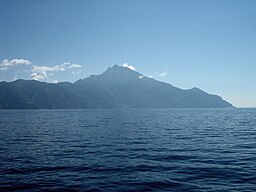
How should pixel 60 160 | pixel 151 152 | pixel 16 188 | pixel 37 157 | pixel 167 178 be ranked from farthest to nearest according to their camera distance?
Result: pixel 151 152, pixel 37 157, pixel 60 160, pixel 167 178, pixel 16 188

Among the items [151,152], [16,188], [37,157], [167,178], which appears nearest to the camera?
[16,188]

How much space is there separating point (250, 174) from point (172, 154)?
36.2ft

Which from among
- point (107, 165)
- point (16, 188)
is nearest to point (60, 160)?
point (107, 165)

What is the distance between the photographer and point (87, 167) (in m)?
24.7

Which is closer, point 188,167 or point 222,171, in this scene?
point 222,171

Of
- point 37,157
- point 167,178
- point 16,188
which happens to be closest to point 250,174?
point 167,178

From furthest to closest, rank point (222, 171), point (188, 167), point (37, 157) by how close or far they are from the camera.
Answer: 1. point (37, 157)
2. point (188, 167)
3. point (222, 171)

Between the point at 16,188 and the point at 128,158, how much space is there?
13973 millimetres

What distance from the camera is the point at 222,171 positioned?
75.3ft

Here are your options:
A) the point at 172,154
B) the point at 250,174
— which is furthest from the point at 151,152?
the point at 250,174

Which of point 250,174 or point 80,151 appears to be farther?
point 80,151

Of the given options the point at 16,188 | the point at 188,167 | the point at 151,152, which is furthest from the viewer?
the point at 151,152

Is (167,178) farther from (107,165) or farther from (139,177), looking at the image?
(107,165)

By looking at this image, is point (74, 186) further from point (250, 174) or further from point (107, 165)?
point (250, 174)
